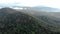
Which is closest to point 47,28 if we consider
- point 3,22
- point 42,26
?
point 42,26

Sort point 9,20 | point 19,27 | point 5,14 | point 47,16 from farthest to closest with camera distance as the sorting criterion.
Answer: point 47,16, point 5,14, point 9,20, point 19,27

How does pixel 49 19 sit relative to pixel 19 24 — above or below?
below

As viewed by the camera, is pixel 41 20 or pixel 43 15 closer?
pixel 41 20

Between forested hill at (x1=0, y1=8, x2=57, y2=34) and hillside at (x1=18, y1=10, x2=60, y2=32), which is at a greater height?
forested hill at (x1=0, y1=8, x2=57, y2=34)

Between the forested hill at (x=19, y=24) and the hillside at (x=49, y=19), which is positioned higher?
the forested hill at (x=19, y=24)

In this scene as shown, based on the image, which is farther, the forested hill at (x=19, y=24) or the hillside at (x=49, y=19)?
the hillside at (x=49, y=19)

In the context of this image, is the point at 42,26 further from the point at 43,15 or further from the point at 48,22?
the point at 43,15

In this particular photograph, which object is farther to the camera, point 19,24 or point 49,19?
point 49,19

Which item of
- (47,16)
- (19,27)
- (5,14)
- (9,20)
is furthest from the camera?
(47,16)
